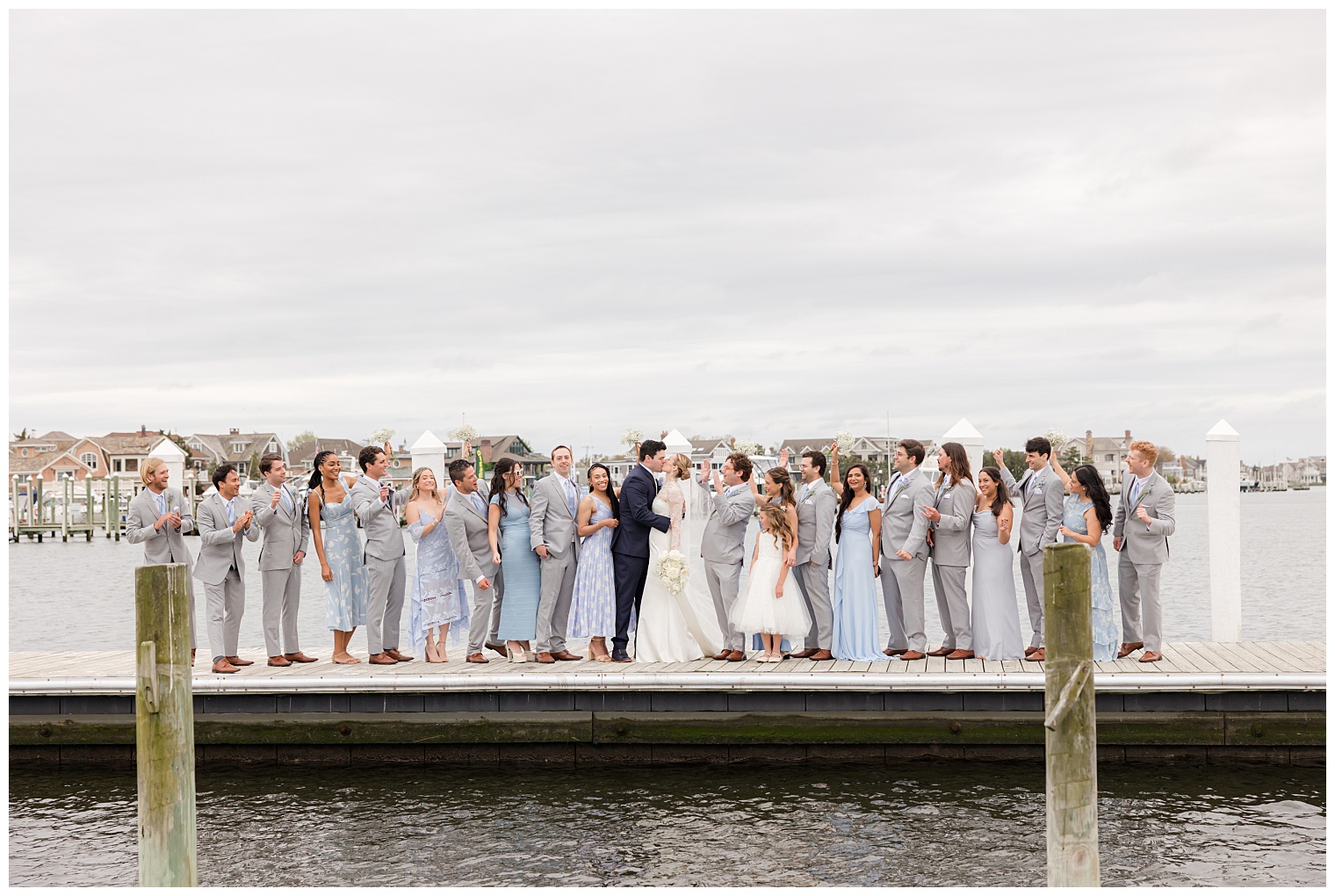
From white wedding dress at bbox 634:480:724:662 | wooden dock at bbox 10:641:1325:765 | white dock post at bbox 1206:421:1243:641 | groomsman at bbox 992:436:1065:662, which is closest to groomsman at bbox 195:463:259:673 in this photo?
wooden dock at bbox 10:641:1325:765

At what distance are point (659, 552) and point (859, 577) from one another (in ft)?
5.39

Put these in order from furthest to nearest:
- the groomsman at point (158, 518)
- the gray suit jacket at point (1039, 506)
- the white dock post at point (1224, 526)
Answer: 1. the white dock post at point (1224, 526)
2. the gray suit jacket at point (1039, 506)
3. the groomsman at point (158, 518)

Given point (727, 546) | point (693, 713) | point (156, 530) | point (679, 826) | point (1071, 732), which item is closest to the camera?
point (1071, 732)

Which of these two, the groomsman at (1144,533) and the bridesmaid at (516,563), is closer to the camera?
the groomsman at (1144,533)

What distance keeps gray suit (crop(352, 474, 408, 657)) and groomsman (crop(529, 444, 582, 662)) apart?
1.13 metres

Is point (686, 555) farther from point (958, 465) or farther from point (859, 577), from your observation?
point (958, 465)

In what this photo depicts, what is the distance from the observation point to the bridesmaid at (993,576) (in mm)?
10227

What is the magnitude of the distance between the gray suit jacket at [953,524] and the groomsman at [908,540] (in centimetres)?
10

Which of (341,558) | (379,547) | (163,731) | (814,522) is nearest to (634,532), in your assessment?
(814,522)

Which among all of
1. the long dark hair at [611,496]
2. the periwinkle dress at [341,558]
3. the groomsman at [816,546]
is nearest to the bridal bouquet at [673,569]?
the long dark hair at [611,496]

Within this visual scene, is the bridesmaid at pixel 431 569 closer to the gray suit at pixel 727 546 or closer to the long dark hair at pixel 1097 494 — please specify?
the gray suit at pixel 727 546

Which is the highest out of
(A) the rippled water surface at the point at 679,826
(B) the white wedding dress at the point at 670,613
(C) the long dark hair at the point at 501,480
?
(C) the long dark hair at the point at 501,480

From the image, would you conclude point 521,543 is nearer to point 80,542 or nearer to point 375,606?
point 375,606

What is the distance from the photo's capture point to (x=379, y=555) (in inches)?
409
